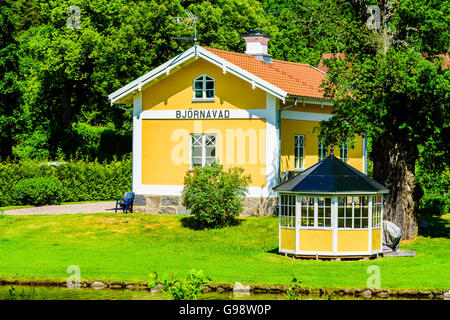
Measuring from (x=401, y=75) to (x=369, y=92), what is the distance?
1.45 m

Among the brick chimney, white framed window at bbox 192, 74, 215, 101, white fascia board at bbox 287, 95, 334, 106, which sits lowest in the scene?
white fascia board at bbox 287, 95, 334, 106

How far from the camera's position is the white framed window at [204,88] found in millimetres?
31078

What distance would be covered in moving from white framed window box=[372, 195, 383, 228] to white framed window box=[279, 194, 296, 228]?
7.38 feet

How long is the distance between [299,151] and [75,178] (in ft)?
42.9

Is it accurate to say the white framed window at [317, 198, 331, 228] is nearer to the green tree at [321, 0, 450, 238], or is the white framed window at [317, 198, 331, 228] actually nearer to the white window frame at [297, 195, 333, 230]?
the white window frame at [297, 195, 333, 230]

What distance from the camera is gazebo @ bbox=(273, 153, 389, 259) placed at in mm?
21641

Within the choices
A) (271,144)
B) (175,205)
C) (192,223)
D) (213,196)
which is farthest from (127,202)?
(271,144)

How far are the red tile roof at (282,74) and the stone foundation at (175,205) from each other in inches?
170

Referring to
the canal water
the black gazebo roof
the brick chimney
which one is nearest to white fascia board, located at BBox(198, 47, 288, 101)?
the brick chimney

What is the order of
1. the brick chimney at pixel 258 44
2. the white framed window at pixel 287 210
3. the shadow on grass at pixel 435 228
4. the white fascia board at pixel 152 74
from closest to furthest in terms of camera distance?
1. the white framed window at pixel 287 210
2. the shadow on grass at pixel 435 228
3. the white fascia board at pixel 152 74
4. the brick chimney at pixel 258 44

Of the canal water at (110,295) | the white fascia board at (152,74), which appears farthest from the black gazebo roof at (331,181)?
the white fascia board at (152,74)

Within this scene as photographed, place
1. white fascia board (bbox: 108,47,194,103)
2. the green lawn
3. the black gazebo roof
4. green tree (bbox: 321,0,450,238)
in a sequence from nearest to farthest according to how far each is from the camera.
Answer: the green lawn, the black gazebo roof, green tree (bbox: 321,0,450,238), white fascia board (bbox: 108,47,194,103)

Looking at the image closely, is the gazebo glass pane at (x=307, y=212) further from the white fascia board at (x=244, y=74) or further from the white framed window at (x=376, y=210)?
the white fascia board at (x=244, y=74)

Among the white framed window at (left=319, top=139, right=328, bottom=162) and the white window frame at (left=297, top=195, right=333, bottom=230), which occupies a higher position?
the white framed window at (left=319, top=139, right=328, bottom=162)
